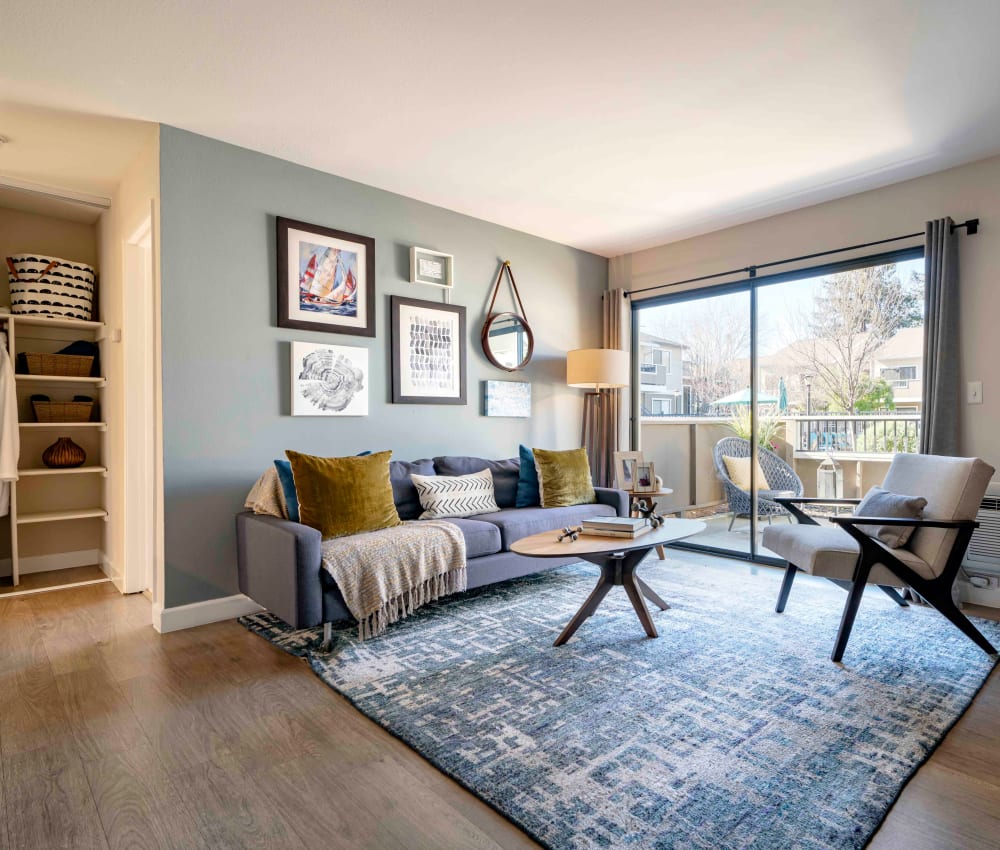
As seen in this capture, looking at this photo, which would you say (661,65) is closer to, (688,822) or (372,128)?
(372,128)

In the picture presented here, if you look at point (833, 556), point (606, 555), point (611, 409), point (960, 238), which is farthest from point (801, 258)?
point (606, 555)

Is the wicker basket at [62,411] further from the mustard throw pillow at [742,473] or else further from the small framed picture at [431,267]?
the mustard throw pillow at [742,473]

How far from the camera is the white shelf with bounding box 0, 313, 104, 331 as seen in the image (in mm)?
3854

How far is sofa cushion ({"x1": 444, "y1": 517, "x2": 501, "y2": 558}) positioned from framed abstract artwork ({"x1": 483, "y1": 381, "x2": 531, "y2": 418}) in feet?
4.41

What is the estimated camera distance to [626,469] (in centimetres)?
458

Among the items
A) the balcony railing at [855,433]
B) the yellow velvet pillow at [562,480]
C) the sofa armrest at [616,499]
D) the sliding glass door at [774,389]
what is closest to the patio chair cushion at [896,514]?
the balcony railing at [855,433]

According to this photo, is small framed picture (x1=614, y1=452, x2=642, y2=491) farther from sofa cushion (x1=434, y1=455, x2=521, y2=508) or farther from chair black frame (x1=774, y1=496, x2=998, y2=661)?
chair black frame (x1=774, y1=496, x2=998, y2=661)

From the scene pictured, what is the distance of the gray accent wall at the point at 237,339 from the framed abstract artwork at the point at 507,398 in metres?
0.39

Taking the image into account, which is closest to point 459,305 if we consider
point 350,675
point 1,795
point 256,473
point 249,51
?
point 256,473

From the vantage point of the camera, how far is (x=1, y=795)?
1.69 metres

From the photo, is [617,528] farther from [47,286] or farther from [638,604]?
[47,286]

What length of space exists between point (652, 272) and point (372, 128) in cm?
297

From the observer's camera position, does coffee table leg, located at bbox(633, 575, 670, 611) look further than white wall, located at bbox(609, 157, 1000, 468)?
No

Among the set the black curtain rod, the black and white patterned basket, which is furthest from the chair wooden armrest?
the black and white patterned basket
